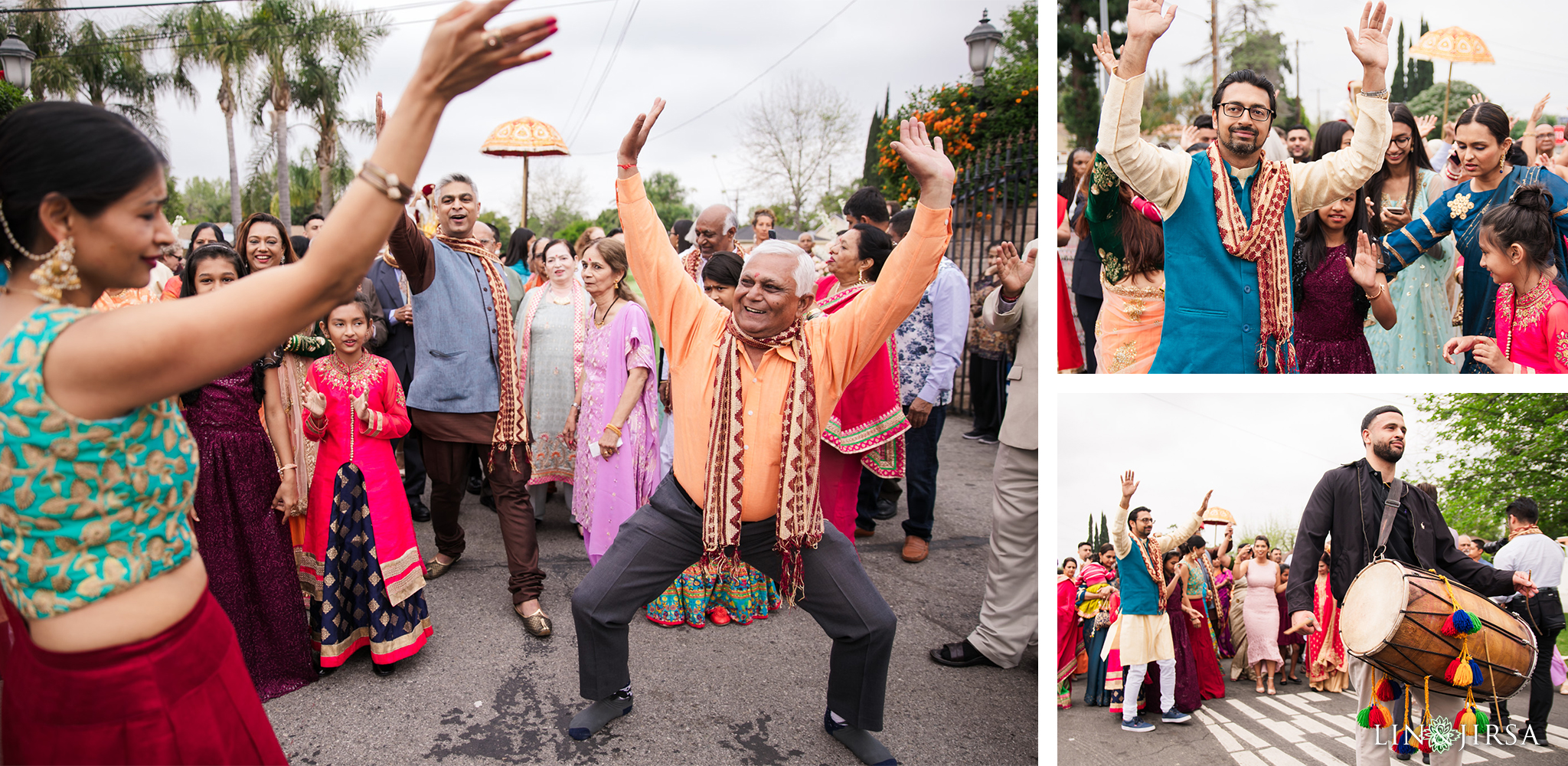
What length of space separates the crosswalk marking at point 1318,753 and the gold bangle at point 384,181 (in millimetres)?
2913

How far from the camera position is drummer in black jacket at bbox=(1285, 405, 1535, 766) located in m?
2.75

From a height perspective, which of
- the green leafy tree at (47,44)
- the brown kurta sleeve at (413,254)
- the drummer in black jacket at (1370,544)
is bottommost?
the drummer in black jacket at (1370,544)

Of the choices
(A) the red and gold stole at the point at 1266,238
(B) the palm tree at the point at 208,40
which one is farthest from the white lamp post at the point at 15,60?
(B) the palm tree at the point at 208,40

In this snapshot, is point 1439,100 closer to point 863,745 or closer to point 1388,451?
point 1388,451

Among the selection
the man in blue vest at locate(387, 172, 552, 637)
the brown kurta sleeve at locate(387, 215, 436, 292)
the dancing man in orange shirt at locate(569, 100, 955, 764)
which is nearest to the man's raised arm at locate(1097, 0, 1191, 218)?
the dancing man in orange shirt at locate(569, 100, 955, 764)

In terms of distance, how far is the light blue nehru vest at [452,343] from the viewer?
4230 mm

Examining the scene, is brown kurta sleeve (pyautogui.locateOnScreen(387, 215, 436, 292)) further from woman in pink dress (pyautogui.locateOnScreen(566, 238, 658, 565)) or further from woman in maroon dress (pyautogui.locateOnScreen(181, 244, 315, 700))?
woman in pink dress (pyautogui.locateOnScreen(566, 238, 658, 565))

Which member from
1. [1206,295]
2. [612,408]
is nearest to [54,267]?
[1206,295]

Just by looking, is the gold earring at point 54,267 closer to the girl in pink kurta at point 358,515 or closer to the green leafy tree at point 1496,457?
the girl in pink kurta at point 358,515

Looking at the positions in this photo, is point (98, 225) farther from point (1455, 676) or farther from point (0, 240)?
point (1455, 676)

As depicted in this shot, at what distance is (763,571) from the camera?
A: 10.3 feet

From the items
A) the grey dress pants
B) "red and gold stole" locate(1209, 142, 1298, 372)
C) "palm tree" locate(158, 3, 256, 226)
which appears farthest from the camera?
"palm tree" locate(158, 3, 256, 226)

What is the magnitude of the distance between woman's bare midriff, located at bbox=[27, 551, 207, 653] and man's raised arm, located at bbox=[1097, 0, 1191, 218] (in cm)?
240

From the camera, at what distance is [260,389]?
11.8ft
